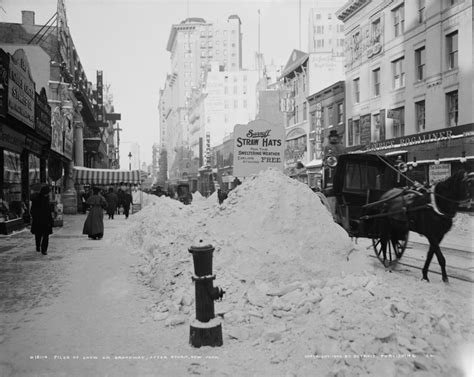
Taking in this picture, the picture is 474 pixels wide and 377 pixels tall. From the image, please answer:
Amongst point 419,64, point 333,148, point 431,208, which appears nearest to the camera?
point 431,208

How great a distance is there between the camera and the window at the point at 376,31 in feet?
53.9

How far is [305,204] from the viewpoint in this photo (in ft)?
20.9

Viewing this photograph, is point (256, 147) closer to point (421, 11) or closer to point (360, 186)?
point (360, 186)

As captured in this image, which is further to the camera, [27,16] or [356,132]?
[356,132]

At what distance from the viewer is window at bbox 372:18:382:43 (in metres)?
16.4

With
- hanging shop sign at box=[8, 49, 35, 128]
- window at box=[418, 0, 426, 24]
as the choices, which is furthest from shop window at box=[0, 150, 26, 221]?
window at box=[418, 0, 426, 24]

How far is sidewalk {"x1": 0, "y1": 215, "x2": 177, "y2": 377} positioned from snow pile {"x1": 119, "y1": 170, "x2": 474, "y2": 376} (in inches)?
19.1

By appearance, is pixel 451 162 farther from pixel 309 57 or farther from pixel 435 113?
pixel 309 57

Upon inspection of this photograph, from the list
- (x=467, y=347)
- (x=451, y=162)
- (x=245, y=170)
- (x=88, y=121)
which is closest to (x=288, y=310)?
(x=467, y=347)

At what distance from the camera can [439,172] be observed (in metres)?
11.8

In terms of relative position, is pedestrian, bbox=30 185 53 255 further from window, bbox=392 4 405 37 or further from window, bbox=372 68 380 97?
window, bbox=392 4 405 37

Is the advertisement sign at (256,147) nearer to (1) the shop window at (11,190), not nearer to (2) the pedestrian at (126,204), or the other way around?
(1) the shop window at (11,190)

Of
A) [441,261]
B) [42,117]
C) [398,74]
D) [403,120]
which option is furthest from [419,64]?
[42,117]

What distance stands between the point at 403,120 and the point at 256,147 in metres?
7.52
